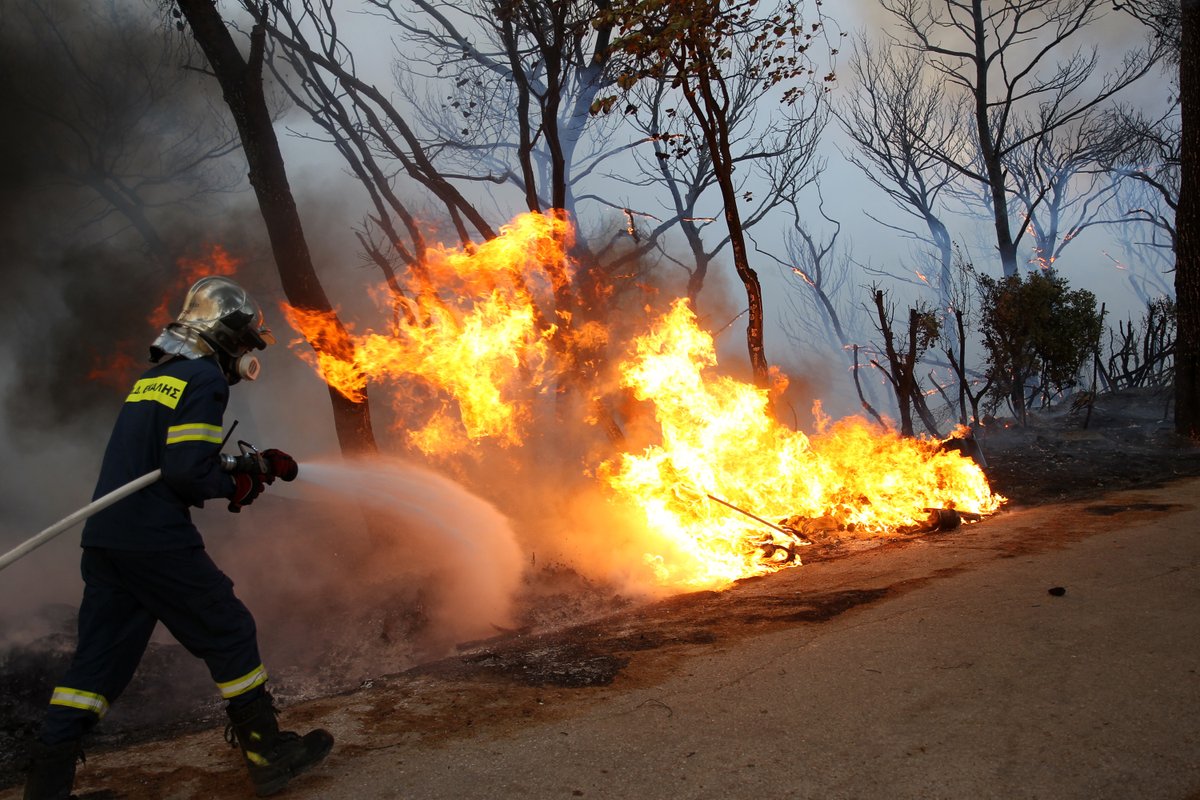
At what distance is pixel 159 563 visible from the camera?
3.19 metres

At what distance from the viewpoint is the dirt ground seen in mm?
3648

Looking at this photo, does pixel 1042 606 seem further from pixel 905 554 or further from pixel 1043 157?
pixel 1043 157

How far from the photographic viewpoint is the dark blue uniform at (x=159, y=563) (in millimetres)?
3168

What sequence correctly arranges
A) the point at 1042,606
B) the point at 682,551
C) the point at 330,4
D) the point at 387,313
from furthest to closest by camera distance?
the point at 387,313 → the point at 330,4 → the point at 682,551 → the point at 1042,606

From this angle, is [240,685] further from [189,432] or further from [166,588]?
[189,432]

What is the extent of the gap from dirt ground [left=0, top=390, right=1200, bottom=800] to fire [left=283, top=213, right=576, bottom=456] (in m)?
3.01

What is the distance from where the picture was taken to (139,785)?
3.34 m

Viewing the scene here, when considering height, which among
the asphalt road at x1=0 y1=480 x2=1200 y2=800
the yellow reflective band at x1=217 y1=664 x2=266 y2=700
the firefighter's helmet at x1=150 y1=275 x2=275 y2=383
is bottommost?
the asphalt road at x1=0 y1=480 x2=1200 y2=800

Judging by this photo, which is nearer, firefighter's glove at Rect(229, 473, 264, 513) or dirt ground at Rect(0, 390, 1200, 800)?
firefighter's glove at Rect(229, 473, 264, 513)

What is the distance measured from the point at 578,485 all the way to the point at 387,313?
800 cm

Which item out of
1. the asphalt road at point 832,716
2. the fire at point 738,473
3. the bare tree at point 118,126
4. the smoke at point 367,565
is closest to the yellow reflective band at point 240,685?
the asphalt road at point 832,716

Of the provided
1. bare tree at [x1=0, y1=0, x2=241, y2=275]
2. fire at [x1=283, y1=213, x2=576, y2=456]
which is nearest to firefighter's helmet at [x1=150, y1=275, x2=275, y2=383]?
fire at [x1=283, y1=213, x2=576, y2=456]

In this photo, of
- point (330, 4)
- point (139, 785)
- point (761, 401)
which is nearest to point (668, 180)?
point (330, 4)

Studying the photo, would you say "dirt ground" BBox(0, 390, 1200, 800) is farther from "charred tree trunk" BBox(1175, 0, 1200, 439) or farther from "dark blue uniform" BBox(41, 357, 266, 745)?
"charred tree trunk" BBox(1175, 0, 1200, 439)
